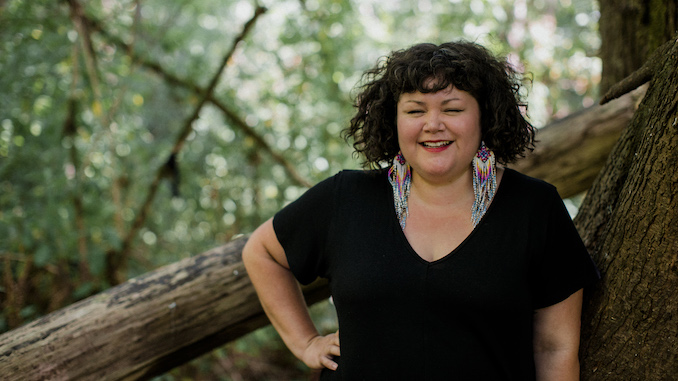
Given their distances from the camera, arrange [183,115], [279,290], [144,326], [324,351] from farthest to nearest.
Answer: [183,115] → [144,326] → [279,290] → [324,351]

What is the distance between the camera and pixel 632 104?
2381mm

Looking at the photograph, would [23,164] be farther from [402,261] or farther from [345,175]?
[402,261]

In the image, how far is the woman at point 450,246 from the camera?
1465mm

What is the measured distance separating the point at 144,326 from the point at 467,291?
1244 mm

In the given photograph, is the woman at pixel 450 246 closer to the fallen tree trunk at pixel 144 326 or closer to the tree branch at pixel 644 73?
the tree branch at pixel 644 73

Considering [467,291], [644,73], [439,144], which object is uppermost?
[644,73]

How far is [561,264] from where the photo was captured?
148 centimetres

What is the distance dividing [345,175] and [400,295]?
0.46 meters

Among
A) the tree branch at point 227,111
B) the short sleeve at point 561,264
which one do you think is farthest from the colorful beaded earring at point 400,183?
the tree branch at point 227,111

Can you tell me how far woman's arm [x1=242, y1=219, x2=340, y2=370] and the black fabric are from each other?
12.4 inches

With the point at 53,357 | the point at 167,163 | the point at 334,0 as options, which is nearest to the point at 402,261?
the point at 53,357

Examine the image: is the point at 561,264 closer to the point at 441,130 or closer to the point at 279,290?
the point at 441,130

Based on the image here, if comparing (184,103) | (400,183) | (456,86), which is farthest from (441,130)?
(184,103)

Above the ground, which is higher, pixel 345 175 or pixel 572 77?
pixel 572 77
